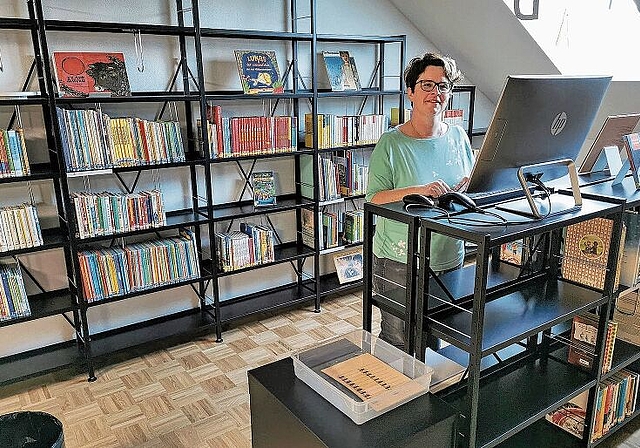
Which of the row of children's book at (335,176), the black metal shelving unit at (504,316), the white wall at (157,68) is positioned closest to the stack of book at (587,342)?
the black metal shelving unit at (504,316)

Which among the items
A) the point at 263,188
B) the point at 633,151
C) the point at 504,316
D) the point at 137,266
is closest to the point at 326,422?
the point at 504,316

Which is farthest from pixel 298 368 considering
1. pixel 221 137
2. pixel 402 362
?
pixel 221 137

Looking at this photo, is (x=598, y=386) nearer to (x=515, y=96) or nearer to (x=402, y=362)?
(x=402, y=362)

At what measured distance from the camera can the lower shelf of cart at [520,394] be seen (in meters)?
1.61

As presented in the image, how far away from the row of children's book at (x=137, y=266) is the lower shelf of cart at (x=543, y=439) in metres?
1.90

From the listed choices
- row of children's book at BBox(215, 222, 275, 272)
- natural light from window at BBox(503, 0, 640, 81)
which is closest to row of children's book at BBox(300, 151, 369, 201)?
row of children's book at BBox(215, 222, 275, 272)

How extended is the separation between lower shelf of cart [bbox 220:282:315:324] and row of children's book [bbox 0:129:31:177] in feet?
4.56

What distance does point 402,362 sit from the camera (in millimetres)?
1444

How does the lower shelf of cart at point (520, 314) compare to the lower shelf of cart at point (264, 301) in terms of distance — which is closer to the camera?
the lower shelf of cart at point (520, 314)

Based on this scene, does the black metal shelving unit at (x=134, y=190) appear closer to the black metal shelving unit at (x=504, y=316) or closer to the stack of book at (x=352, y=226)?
the stack of book at (x=352, y=226)

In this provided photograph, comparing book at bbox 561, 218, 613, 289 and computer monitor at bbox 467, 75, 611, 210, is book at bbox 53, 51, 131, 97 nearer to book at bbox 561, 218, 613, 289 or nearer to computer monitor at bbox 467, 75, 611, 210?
computer monitor at bbox 467, 75, 611, 210

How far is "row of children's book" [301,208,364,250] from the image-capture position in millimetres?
3598

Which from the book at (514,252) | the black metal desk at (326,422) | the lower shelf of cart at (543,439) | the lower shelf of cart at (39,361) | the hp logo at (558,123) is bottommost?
the lower shelf of cart at (39,361)

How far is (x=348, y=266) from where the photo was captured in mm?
3816
